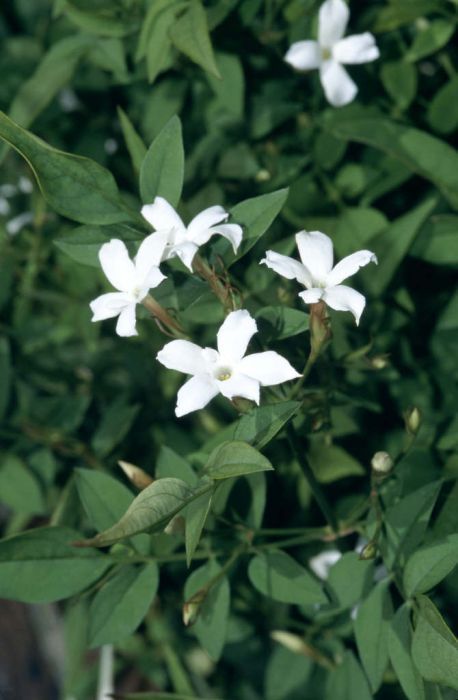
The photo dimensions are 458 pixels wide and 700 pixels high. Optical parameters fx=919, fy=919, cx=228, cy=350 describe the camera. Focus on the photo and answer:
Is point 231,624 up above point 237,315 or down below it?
below

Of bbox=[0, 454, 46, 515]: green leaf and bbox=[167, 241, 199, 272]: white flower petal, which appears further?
bbox=[0, 454, 46, 515]: green leaf

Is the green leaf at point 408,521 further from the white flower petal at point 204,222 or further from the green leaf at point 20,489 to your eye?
the green leaf at point 20,489

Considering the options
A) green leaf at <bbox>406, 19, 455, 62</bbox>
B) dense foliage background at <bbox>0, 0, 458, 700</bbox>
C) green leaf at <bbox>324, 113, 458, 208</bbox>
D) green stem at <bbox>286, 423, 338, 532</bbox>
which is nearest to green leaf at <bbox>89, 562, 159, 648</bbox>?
dense foliage background at <bbox>0, 0, 458, 700</bbox>

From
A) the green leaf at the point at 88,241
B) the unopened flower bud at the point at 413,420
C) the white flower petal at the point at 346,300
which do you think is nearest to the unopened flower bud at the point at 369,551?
the unopened flower bud at the point at 413,420

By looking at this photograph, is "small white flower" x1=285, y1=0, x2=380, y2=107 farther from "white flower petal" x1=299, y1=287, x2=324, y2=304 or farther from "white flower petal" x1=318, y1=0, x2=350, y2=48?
"white flower petal" x1=299, y1=287, x2=324, y2=304

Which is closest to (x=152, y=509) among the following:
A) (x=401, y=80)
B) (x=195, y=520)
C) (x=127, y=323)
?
(x=195, y=520)

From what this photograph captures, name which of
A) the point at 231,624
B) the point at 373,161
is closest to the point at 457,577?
the point at 231,624

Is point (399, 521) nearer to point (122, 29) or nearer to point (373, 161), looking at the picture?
point (373, 161)
